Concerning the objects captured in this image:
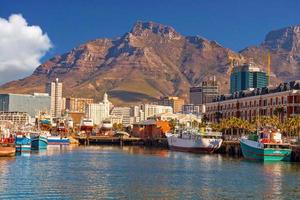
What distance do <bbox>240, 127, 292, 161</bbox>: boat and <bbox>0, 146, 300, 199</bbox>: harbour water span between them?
907 cm

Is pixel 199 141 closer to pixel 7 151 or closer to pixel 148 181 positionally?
pixel 7 151

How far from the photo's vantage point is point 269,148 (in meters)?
110

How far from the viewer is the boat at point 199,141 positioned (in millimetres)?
150125

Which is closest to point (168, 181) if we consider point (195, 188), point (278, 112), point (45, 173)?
point (195, 188)

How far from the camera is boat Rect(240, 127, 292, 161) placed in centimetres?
11000

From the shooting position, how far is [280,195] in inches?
2472

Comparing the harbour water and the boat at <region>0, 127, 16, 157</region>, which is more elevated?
the boat at <region>0, 127, 16, 157</region>

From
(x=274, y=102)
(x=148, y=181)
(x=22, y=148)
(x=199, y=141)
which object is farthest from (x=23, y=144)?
(x=274, y=102)

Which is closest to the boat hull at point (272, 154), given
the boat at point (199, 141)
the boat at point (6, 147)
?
the boat at point (199, 141)

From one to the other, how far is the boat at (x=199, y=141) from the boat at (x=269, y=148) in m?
32.3

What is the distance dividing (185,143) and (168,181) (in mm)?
89917

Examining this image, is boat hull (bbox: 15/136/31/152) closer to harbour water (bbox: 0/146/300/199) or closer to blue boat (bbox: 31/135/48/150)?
blue boat (bbox: 31/135/48/150)

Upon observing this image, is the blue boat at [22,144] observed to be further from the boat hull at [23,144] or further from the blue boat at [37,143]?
the blue boat at [37,143]

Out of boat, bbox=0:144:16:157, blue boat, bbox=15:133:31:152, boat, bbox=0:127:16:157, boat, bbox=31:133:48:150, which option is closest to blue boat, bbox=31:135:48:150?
boat, bbox=31:133:48:150
